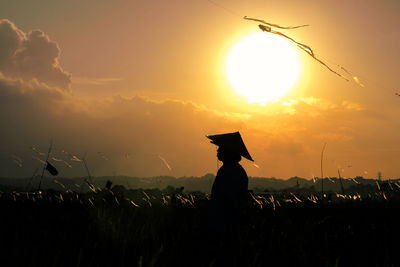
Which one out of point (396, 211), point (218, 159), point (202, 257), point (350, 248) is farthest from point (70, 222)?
point (396, 211)

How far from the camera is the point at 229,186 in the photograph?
6.80 metres

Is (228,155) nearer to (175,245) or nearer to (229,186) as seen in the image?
(229,186)

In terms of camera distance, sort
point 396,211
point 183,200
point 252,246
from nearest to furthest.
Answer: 1. point 252,246
2. point 396,211
3. point 183,200

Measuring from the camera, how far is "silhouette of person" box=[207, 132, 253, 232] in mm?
6809

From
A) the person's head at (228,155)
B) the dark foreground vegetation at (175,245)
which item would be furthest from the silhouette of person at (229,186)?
the dark foreground vegetation at (175,245)

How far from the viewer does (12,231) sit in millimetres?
6062

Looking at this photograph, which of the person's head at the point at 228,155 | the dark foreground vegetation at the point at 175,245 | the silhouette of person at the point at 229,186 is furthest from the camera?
the person's head at the point at 228,155

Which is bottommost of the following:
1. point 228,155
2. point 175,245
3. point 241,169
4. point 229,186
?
point 175,245

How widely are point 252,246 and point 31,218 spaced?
4558 millimetres

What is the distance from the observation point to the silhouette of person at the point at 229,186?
22.3 feet

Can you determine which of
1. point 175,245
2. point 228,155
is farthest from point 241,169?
point 175,245

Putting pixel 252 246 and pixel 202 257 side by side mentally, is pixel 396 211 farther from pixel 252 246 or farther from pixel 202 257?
pixel 202 257

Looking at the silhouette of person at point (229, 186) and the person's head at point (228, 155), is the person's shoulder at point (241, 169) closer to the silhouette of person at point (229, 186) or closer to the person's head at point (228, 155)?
the silhouette of person at point (229, 186)

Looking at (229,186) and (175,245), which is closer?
(175,245)
